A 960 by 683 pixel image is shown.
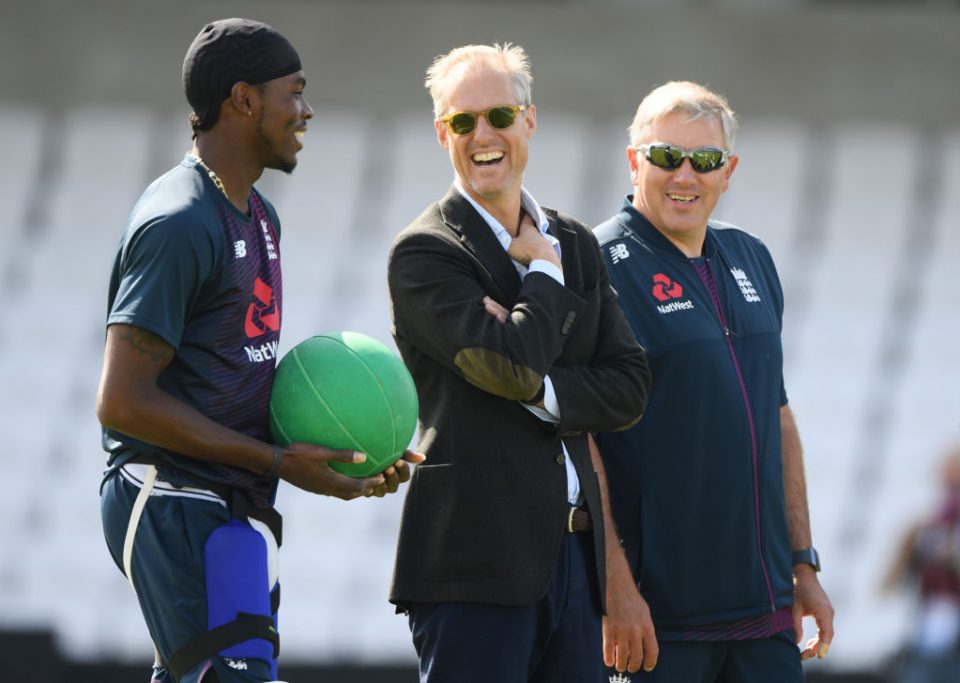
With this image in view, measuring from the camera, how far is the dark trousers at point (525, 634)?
10.9 ft

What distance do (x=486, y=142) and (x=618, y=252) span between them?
0.63 metres

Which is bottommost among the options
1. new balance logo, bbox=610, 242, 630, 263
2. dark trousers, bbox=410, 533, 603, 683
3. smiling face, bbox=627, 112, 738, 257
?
dark trousers, bbox=410, 533, 603, 683

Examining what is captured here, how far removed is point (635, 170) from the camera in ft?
13.6

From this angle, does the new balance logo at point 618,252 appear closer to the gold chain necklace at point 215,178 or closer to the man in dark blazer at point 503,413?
the man in dark blazer at point 503,413

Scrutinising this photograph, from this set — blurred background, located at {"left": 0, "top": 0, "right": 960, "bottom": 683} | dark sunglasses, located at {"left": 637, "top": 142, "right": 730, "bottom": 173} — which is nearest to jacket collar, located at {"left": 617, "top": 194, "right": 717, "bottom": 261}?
dark sunglasses, located at {"left": 637, "top": 142, "right": 730, "bottom": 173}

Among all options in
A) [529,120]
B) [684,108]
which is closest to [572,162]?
[684,108]

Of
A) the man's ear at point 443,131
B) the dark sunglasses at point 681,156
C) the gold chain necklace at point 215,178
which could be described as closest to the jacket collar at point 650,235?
the dark sunglasses at point 681,156

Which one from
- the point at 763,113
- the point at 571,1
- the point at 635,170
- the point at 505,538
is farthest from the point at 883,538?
the point at 505,538

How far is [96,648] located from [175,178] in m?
6.32

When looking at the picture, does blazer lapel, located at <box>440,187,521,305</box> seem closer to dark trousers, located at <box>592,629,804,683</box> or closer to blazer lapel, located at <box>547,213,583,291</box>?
blazer lapel, located at <box>547,213,583,291</box>

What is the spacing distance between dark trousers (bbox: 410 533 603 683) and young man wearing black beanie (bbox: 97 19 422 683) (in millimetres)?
342

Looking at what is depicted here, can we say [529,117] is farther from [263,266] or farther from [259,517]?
[259,517]

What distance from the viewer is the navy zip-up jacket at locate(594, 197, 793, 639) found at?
12.5ft

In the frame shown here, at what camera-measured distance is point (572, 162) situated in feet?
38.4
